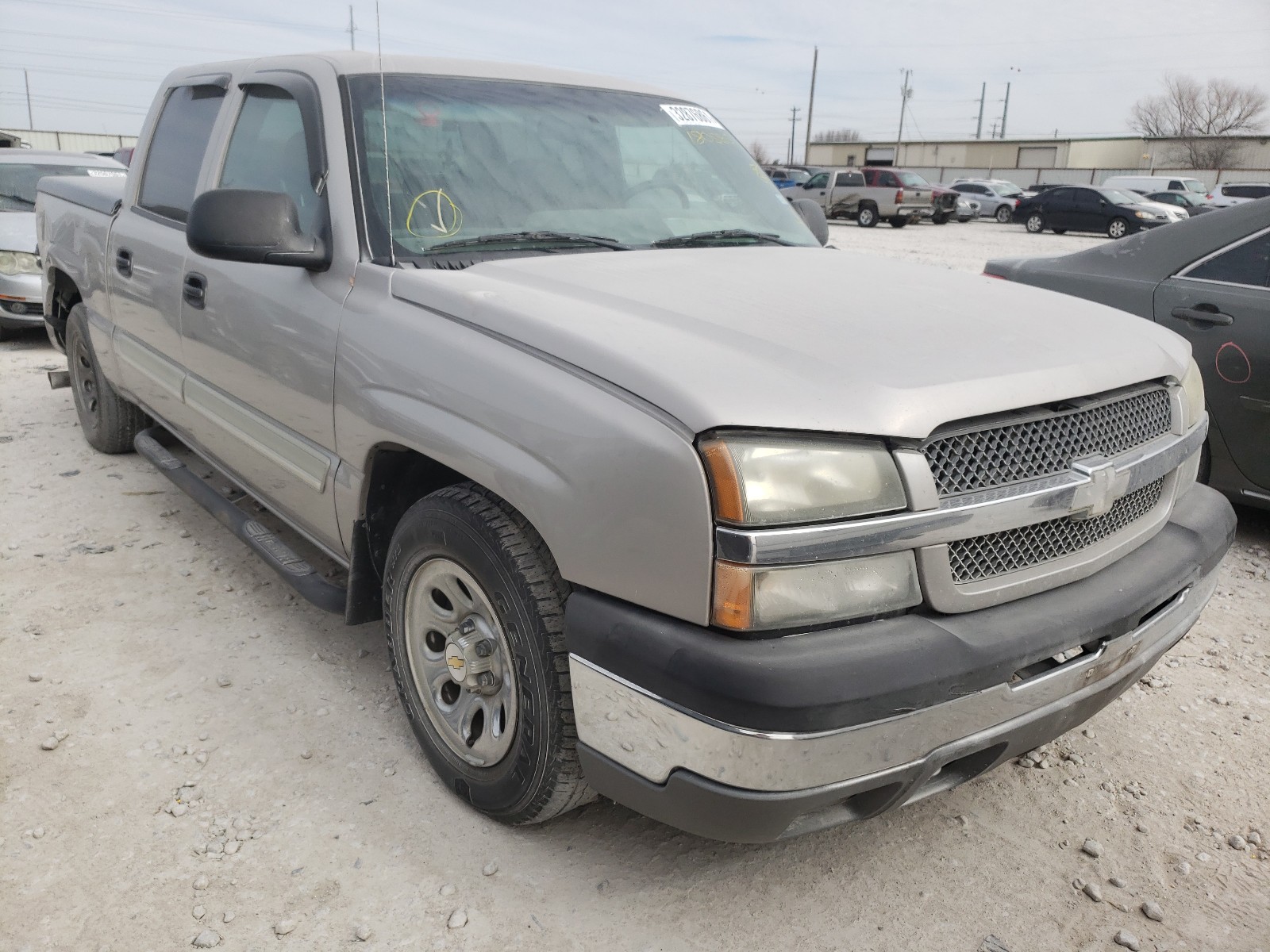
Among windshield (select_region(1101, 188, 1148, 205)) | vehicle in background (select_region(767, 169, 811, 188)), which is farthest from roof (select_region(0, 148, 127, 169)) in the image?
vehicle in background (select_region(767, 169, 811, 188))

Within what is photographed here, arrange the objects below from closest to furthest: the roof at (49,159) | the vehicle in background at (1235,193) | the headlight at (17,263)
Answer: the headlight at (17,263) < the roof at (49,159) < the vehicle in background at (1235,193)

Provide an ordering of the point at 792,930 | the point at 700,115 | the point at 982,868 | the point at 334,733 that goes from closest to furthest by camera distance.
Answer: the point at 792,930 < the point at 982,868 < the point at 334,733 < the point at 700,115

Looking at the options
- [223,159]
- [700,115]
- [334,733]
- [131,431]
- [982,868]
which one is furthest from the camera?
[131,431]

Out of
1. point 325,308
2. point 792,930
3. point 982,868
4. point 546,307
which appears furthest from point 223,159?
point 982,868

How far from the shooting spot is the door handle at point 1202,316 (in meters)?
4.05

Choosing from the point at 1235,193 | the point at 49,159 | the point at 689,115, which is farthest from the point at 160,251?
the point at 1235,193

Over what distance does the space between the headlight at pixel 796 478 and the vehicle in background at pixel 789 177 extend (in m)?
30.9

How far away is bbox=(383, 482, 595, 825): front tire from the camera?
2.04 meters

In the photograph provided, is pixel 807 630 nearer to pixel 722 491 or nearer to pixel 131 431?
pixel 722 491

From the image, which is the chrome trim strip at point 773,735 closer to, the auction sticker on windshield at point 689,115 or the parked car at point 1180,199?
the auction sticker on windshield at point 689,115

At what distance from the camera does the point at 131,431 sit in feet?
16.8

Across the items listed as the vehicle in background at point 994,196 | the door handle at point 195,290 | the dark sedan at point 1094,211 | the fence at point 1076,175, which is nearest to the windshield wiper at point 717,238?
the door handle at point 195,290

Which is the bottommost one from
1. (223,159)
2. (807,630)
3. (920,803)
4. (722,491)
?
(920,803)

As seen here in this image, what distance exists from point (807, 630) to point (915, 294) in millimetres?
1147
